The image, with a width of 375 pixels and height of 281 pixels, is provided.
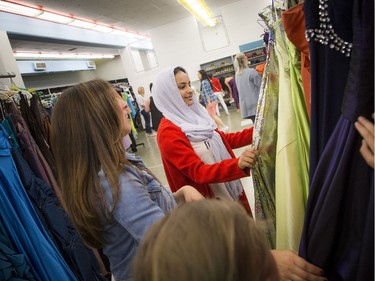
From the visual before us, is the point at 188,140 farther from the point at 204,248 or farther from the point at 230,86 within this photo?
the point at 230,86

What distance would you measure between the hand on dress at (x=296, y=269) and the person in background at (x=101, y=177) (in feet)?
1.41

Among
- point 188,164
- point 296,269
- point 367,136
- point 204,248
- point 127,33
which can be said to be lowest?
point 296,269

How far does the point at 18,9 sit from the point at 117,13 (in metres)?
2.68

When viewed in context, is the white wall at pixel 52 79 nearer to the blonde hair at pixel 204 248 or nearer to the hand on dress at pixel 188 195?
the hand on dress at pixel 188 195

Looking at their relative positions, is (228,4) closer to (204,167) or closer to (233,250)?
(204,167)

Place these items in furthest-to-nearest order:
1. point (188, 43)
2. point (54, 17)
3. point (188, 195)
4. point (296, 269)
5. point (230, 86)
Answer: point (188, 43)
point (230, 86)
point (54, 17)
point (188, 195)
point (296, 269)

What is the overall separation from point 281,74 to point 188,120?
0.95m

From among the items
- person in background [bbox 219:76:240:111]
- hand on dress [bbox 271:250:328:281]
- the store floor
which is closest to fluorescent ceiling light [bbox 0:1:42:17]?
the store floor

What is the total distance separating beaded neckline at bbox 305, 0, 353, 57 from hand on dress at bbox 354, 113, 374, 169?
160 mm

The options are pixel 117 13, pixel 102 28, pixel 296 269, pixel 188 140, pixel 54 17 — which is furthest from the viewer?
pixel 102 28

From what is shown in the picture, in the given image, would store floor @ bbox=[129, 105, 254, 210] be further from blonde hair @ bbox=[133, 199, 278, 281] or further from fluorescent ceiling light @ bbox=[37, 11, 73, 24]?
fluorescent ceiling light @ bbox=[37, 11, 73, 24]

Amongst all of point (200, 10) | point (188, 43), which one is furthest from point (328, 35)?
point (188, 43)

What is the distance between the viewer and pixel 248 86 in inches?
182

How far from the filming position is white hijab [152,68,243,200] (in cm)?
173
